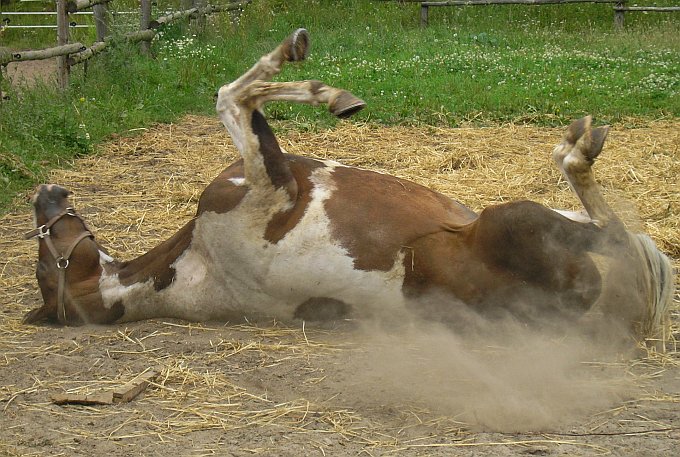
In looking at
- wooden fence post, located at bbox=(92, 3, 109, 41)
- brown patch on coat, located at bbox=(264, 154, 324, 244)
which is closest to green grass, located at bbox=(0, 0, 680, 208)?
wooden fence post, located at bbox=(92, 3, 109, 41)

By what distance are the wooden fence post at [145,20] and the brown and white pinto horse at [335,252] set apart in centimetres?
773

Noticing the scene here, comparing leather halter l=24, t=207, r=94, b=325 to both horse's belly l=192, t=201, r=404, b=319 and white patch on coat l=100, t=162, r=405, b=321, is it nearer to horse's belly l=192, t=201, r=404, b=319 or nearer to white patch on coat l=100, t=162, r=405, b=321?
white patch on coat l=100, t=162, r=405, b=321

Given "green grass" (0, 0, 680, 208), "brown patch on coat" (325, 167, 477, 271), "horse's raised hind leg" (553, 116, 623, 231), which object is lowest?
"green grass" (0, 0, 680, 208)

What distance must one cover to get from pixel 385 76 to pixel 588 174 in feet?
23.4

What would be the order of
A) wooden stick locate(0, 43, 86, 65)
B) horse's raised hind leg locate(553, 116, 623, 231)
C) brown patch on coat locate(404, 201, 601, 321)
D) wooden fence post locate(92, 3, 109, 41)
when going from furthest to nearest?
1. wooden fence post locate(92, 3, 109, 41)
2. wooden stick locate(0, 43, 86, 65)
3. horse's raised hind leg locate(553, 116, 623, 231)
4. brown patch on coat locate(404, 201, 601, 321)

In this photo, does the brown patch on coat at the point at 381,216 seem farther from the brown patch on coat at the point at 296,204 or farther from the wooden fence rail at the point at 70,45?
the wooden fence rail at the point at 70,45

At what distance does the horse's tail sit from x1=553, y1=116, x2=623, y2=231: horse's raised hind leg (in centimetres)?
14

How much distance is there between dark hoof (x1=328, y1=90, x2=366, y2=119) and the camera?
4172 mm

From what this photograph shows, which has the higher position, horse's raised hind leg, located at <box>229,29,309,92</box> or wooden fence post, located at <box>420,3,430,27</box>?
horse's raised hind leg, located at <box>229,29,309,92</box>

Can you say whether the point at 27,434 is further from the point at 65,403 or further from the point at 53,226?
the point at 53,226

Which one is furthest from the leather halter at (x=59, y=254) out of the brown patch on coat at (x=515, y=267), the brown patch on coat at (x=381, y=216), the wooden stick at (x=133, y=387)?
the brown patch on coat at (x=515, y=267)

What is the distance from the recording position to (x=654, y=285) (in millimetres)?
3812

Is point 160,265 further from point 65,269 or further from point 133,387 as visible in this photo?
point 133,387

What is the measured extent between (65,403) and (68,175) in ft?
13.3
